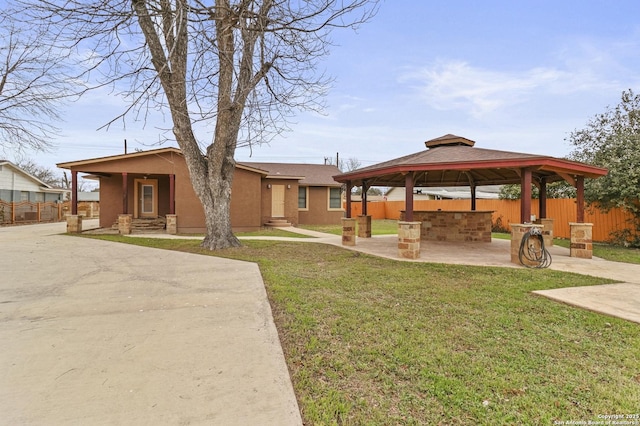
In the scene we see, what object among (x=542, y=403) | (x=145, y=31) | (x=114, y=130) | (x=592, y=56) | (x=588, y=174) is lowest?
(x=542, y=403)

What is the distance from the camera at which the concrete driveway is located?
6.68 ft

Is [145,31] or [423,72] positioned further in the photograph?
[423,72]

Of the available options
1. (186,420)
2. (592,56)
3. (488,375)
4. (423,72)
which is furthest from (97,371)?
(592,56)

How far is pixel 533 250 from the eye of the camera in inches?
265

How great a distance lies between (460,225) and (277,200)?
987 cm

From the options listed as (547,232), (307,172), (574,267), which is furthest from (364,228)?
(307,172)

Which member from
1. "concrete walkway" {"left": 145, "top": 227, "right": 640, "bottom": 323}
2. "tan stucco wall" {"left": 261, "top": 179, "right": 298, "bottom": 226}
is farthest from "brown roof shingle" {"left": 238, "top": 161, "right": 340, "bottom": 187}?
"concrete walkway" {"left": 145, "top": 227, "right": 640, "bottom": 323}

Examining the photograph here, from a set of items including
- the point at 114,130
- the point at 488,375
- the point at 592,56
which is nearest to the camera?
the point at 488,375

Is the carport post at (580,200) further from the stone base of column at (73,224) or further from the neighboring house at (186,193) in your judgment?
the stone base of column at (73,224)

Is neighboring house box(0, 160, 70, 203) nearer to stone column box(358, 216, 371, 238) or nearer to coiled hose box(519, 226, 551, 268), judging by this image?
stone column box(358, 216, 371, 238)

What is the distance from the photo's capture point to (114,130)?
6238mm

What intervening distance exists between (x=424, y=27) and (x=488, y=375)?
959 centimetres

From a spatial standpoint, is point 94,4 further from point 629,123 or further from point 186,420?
point 629,123

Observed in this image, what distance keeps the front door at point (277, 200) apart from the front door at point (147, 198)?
19.3ft
